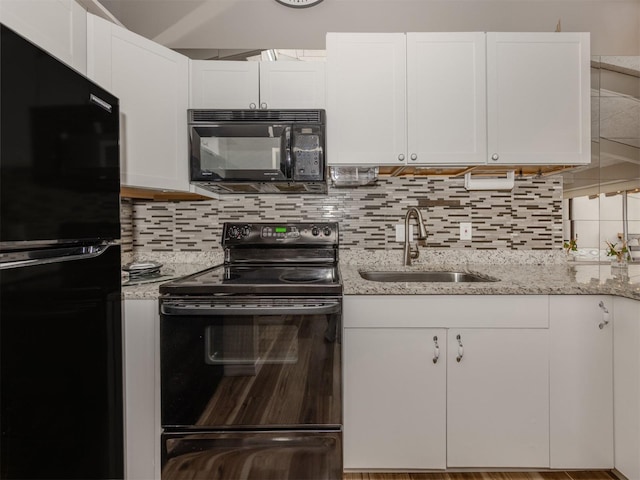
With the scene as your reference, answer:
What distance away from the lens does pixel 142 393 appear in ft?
4.83

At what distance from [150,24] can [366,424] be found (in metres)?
2.51

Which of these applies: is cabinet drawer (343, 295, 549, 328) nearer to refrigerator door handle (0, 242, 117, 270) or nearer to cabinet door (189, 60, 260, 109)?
refrigerator door handle (0, 242, 117, 270)

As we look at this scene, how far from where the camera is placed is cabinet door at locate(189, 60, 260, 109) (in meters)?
1.89

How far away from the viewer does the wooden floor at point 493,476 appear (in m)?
1.56

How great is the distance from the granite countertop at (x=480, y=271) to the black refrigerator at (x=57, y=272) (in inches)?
16.0

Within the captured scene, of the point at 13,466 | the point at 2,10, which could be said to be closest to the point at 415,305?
the point at 13,466

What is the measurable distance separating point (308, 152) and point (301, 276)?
592mm

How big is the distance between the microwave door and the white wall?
78cm

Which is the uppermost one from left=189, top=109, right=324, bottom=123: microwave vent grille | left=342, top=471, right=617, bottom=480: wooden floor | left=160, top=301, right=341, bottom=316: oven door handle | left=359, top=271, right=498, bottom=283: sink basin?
left=189, top=109, right=324, bottom=123: microwave vent grille

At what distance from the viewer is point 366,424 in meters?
1.54

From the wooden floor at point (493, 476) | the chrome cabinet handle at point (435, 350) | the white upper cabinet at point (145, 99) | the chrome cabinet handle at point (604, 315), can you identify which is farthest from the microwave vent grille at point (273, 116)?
the wooden floor at point (493, 476)

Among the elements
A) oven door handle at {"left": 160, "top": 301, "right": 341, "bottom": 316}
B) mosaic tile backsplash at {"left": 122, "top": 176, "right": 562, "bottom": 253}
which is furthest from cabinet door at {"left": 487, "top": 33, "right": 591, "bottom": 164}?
oven door handle at {"left": 160, "top": 301, "right": 341, "bottom": 316}

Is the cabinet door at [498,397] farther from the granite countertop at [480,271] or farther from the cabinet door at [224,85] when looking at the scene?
the cabinet door at [224,85]

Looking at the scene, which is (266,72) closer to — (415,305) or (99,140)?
(99,140)
